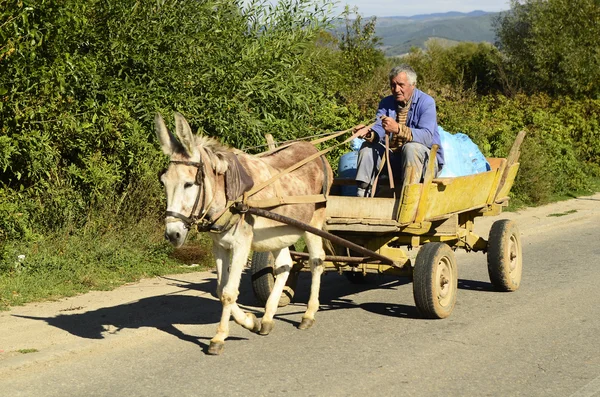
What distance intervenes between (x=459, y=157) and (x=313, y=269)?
2318 mm

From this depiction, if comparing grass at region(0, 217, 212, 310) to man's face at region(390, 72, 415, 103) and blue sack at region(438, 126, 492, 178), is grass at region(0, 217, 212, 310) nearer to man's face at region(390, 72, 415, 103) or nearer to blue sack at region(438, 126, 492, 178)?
blue sack at region(438, 126, 492, 178)

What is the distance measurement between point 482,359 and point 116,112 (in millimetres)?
5595

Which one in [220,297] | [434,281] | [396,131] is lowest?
[434,281]

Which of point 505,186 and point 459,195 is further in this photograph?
point 505,186

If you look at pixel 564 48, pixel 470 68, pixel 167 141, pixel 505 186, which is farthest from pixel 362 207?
pixel 470 68

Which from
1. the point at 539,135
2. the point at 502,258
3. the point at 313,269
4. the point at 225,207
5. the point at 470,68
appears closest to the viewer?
the point at 225,207

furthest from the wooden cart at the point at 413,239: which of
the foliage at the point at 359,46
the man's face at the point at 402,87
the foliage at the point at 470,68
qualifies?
the foliage at the point at 470,68

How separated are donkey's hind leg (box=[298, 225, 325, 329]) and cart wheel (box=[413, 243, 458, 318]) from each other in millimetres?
906

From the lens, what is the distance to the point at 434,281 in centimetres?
842

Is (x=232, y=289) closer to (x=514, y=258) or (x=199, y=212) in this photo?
(x=199, y=212)

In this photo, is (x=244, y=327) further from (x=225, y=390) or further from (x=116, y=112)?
(x=116, y=112)

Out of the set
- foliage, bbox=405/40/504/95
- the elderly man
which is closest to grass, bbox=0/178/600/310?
the elderly man

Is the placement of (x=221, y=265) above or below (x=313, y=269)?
above

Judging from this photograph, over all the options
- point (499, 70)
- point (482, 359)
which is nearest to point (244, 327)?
point (482, 359)
